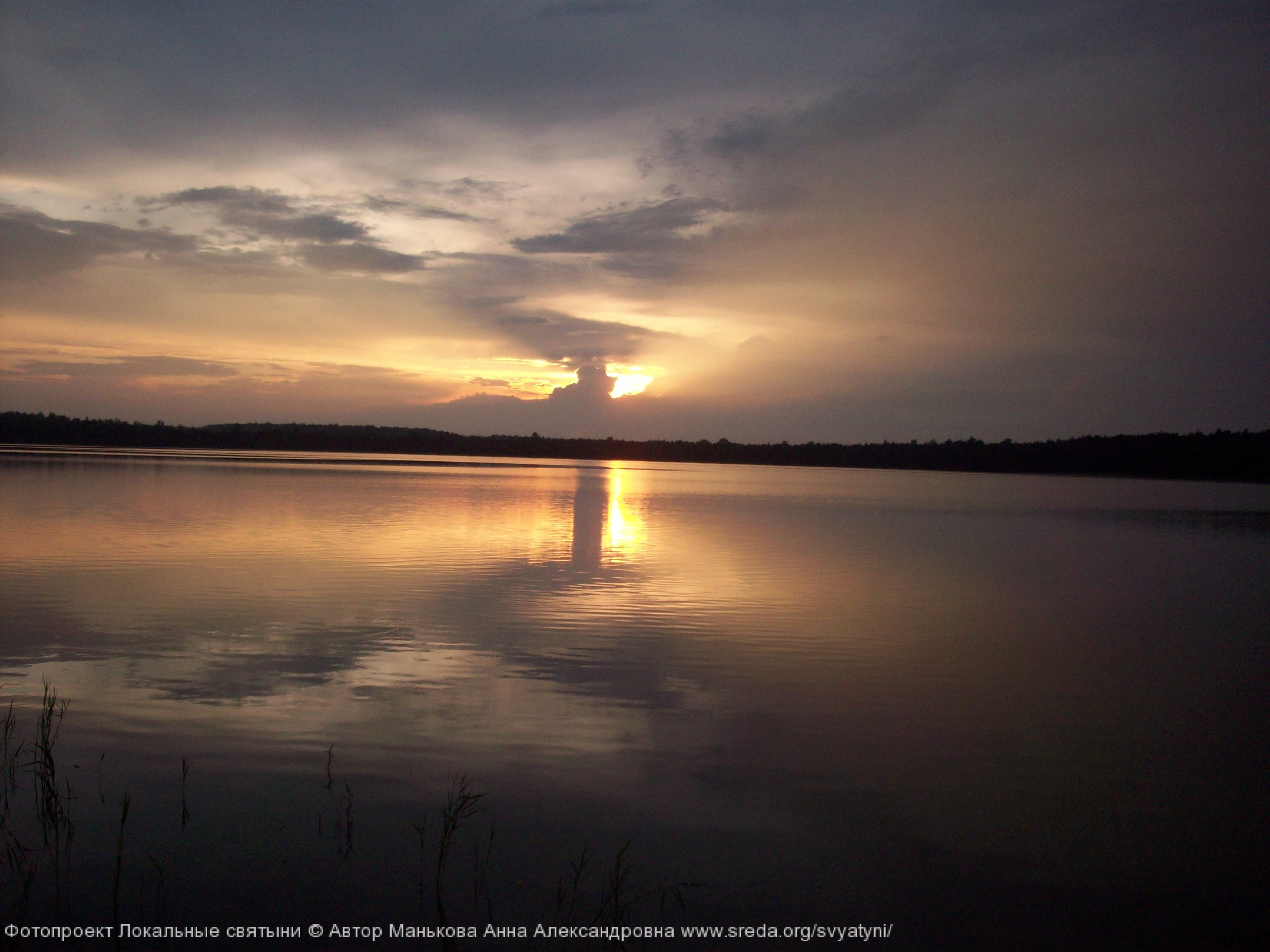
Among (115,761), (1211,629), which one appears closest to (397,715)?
(115,761)

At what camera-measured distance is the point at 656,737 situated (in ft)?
22.7

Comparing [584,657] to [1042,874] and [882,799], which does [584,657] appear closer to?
[882,799]

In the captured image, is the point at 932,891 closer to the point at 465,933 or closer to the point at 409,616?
the point at 465,933

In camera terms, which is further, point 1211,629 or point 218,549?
point 218,549

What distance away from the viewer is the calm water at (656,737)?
4711mm

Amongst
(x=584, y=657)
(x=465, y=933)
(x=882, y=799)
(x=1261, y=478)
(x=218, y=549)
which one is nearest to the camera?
(x=465, y=933)

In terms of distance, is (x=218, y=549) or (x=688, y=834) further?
(x=218, y=549)

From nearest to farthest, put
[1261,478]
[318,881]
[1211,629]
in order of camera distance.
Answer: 1. [318,881]
2. [1211,629]
3. [1261,478]

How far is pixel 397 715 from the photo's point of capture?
7184 mm

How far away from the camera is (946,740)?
7145mm

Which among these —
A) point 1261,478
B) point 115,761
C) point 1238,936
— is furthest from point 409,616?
point 1261,478

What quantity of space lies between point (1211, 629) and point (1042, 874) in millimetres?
9408

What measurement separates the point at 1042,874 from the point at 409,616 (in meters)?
8.01

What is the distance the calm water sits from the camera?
15.5 feet
